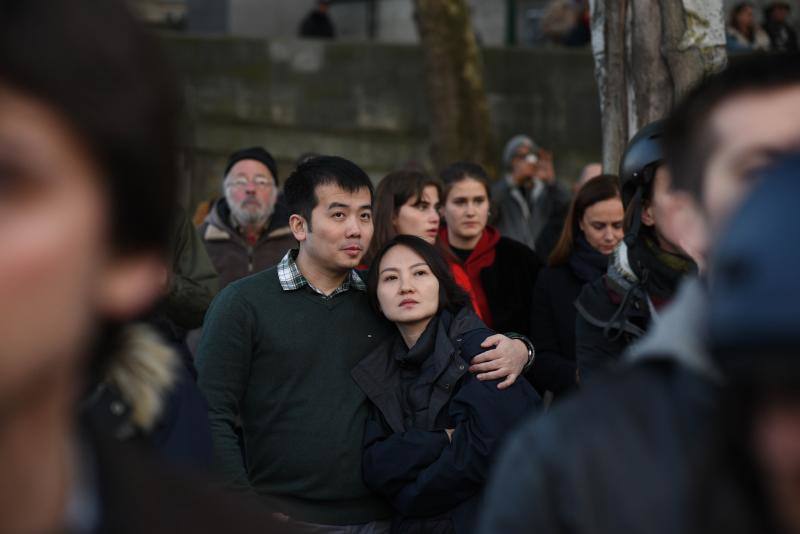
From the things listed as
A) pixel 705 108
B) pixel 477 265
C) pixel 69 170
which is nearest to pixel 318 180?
pixel 477 265

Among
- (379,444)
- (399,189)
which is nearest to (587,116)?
(399,189)

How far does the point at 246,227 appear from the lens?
786cm

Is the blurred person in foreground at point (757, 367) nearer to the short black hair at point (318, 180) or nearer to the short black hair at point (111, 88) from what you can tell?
the short black hair at point (111, 88)

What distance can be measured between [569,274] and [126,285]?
4.94 m

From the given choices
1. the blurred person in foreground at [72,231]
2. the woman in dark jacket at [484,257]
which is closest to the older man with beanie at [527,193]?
the woman in dark jacket at [484,257]

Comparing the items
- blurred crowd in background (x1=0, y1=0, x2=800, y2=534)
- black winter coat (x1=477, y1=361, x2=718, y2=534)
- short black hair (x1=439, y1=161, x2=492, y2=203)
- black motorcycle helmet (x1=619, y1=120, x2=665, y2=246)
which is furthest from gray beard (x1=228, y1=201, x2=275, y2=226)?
black winter coat (x1=477, y1=361, x2=718, y2=534)

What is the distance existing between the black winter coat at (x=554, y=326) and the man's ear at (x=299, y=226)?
1425mm

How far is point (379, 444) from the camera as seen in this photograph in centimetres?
484

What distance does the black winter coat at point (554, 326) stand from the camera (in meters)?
6.12

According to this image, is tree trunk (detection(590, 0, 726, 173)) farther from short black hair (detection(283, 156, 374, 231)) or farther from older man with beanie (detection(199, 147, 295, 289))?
older man with beanie (detection(199, 147, 295, 289))

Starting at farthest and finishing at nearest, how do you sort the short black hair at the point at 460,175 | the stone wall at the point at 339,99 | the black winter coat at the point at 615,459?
the stone wall at the point at 339,99, the short black hair at the point at 460,175, the black winter coat at the point at 615,459

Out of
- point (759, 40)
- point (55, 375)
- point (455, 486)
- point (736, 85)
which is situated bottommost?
point (455, 486)

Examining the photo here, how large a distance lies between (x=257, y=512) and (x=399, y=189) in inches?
198

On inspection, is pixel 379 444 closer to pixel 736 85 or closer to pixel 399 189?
pixel 399 189
